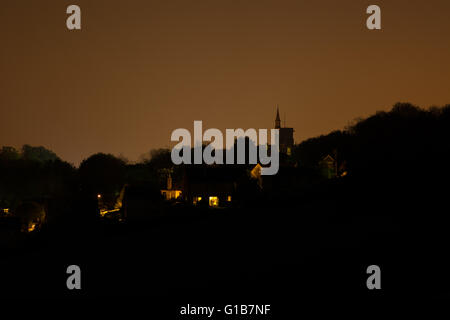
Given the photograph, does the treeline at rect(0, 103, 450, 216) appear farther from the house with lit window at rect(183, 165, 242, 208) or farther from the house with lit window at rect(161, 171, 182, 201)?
the house with lit window at rect(183, 165, 242, 208)

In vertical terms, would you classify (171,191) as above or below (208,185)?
below

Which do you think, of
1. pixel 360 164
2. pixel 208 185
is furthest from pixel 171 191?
pixel 360 164

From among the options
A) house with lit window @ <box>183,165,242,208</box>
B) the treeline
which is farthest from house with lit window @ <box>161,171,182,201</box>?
house with lit window @ <box>183,165,242,208</box>

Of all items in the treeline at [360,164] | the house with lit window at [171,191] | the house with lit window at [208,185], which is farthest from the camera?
the house with lit window at [171,191]

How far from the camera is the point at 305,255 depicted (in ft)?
94.6

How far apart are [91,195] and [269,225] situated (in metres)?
12.8

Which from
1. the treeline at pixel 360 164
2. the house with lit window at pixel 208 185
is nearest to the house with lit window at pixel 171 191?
the treeline at pixel 360 164

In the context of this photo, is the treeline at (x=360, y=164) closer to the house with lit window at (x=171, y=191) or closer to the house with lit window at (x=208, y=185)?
the house with lit window at (x=171, y=191)

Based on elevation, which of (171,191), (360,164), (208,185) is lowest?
(171,191)

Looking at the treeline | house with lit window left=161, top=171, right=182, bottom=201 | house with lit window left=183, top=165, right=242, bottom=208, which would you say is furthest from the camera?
house with lit window left=161, top=171, right=182, bottom=201

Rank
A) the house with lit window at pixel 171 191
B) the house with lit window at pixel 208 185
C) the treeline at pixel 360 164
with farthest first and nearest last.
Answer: the house with lit window at pixel 171 191
the house with lit window at pixel 208 185
the treeline at pixel 360 164

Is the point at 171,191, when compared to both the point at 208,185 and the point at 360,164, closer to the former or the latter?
the point at 208,185
